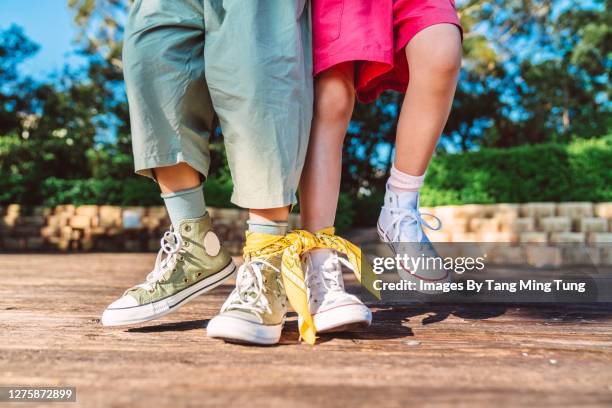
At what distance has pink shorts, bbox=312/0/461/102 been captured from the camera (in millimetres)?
1061

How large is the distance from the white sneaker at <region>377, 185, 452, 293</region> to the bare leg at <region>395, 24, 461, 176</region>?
9 centimetres

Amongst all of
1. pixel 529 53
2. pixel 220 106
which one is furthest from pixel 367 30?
pixel 529 53

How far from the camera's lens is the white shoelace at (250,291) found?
2.93ft

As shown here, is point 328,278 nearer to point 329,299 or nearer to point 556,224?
point 329,299

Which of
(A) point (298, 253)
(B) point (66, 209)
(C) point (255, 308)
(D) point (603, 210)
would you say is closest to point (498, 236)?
(D) point (603, 210)

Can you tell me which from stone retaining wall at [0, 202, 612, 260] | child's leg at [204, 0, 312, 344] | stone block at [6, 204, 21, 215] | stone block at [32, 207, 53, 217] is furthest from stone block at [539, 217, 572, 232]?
stone block at [6, 204, 21, 215]

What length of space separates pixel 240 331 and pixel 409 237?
22.0 inches

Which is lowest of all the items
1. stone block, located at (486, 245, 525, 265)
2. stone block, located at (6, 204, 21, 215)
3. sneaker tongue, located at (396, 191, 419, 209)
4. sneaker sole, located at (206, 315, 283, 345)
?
stone block, located at (486, 245, 525, 265)

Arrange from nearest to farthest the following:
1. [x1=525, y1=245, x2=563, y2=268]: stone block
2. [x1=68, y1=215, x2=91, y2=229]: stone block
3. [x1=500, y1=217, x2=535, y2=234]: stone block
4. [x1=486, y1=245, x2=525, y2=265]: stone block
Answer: [x1=525, y1=245, x2=563, y2=268]: stone block < [x1=486, y1=245, x2=525, y2=265]: stone block < [x1=500, y1=217, x2=535, y2=234]: stone block < [x1=68, y1=215, x2=91, y2=229]: stone block

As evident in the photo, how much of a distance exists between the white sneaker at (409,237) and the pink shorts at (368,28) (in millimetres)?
313

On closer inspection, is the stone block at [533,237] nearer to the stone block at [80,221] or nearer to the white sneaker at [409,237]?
the white sneaker at [409,237]

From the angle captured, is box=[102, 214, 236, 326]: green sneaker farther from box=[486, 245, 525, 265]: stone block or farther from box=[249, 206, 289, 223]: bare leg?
box=[486, 245, 525, 265]: stone block

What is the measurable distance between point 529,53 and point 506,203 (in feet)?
28.1

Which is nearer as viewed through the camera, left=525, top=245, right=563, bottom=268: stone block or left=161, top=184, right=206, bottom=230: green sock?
left=161, top=184, right=206, bottom=230: green sock
